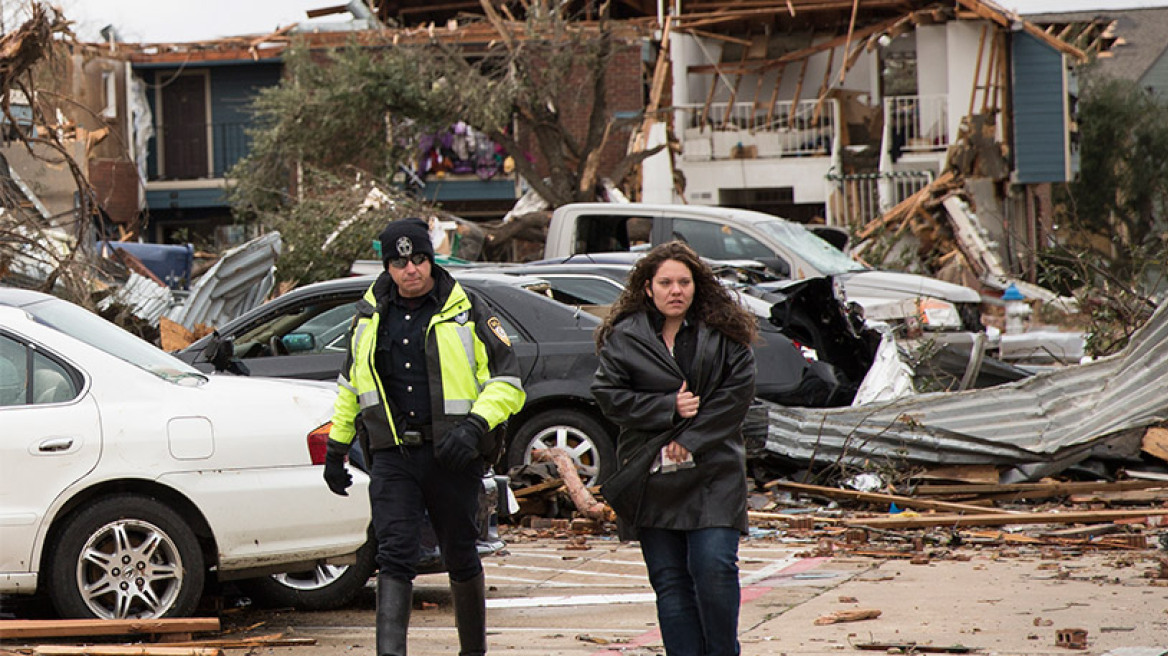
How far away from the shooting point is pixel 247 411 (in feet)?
22.5

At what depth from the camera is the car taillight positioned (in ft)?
22.6

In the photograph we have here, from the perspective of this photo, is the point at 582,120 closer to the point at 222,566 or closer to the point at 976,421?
the point at 976,421

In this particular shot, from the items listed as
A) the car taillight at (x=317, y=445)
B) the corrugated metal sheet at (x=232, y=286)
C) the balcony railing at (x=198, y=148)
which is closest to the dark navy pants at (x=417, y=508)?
the car taillight at (x=317, y=445)

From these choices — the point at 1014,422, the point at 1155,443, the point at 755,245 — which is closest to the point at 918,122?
the point at 755,245

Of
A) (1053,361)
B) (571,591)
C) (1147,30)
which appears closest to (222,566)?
(571,591)

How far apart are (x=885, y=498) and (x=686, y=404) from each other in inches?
213

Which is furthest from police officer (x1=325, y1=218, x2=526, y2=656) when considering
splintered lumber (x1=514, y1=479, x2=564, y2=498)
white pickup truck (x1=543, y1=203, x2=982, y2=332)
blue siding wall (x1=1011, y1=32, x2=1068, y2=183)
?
blue siding wall (x1=1011, y1=32, x2=1068, y2=183)

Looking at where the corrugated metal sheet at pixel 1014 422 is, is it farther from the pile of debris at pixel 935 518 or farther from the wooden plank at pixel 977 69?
the wooden plank at pixel 977 69

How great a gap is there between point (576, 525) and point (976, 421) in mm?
3052

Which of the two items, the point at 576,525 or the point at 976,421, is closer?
the point at 576,525

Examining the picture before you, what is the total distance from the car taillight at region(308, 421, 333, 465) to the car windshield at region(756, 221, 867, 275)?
35.3 ft

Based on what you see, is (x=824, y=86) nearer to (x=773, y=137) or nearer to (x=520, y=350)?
(x=773, y=137)

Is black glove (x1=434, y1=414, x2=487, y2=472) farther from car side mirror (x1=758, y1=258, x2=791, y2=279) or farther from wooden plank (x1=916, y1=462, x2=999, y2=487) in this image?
car side mirror (x1=758, y1=258, x2=791, y2=279)

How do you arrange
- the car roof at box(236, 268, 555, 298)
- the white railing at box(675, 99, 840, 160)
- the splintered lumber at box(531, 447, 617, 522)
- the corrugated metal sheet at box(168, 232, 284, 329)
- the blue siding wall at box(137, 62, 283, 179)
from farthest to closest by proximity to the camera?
the blue siding wall at box(137, 62, 283, 179)
the white railing at box(675, 99, 840, 160)
the corrugated metal sheet at box(168, 232, 284, 329)
the car roof at box(236, 268, 555, 298)
the splintered lumber at box(531, 447, 617, 522)
